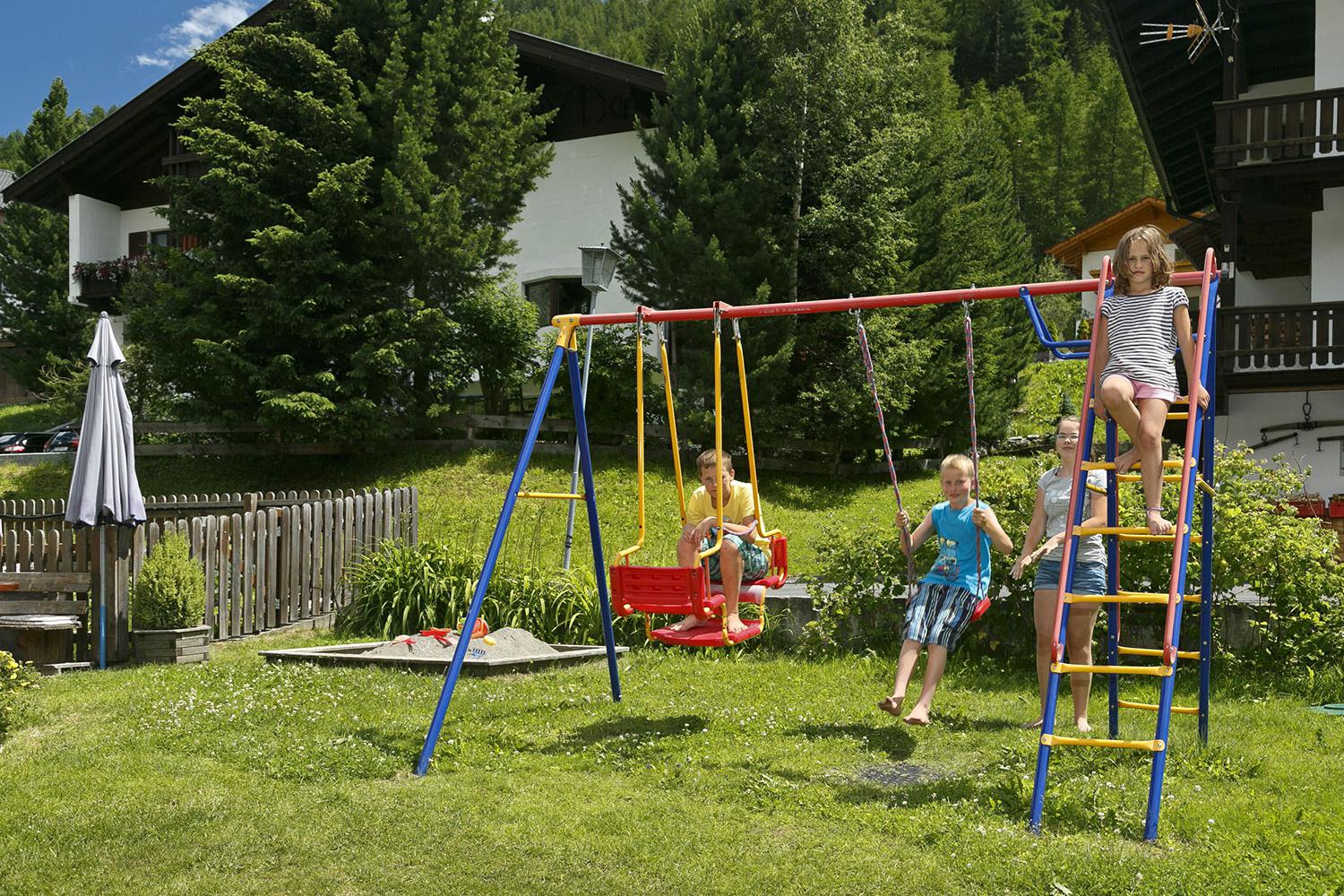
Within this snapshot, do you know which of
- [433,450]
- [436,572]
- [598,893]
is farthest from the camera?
[433,450]

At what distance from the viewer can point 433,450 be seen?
2350cm

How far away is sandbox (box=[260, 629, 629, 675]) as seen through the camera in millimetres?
10156

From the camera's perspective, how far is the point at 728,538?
838cm

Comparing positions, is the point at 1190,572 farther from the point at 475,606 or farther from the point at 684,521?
the point at 475,606

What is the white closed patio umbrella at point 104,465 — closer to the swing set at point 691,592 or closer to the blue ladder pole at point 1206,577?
the swing set at point 691,592

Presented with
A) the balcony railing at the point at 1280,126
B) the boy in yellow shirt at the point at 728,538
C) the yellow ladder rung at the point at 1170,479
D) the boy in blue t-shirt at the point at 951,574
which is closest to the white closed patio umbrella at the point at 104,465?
the boy in yellow shirt at the point at 728,538

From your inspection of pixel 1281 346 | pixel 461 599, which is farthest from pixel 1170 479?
pixel 1281 346

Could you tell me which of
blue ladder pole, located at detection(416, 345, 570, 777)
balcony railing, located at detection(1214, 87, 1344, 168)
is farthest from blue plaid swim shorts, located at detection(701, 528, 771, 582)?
balcony railing, located at detection(1214, 87, 1344, 168)

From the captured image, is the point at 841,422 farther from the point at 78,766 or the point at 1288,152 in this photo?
the point at 78,766

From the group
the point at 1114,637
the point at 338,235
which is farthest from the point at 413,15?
the point at 1114,637

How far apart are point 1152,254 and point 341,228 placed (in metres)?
18.2

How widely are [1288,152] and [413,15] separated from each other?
634 inches

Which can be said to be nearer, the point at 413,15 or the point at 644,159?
the point at 413,15

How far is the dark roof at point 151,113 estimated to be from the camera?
26.3 meters
